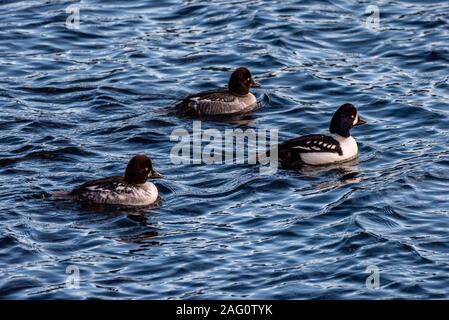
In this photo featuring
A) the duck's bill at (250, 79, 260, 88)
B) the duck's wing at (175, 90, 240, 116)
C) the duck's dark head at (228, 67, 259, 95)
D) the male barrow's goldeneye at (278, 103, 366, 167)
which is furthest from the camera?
the duck's bill at (250, 79, 260, 88)

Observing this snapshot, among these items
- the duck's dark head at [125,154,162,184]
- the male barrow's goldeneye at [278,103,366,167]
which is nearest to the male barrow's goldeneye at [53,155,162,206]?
the duck's dark head at [125,154,162,184]

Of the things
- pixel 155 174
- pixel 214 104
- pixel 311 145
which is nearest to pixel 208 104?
pixel 214 104

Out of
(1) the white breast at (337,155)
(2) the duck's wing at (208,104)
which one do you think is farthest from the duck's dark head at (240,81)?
(1) the white breast at (337,155)

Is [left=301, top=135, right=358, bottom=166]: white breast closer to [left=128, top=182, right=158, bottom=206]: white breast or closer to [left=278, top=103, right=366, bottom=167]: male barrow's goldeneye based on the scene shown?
[left=278, top=103, right=366, bottom=167]: male barrow's goldeneye

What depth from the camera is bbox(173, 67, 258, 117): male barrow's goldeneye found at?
2358cm

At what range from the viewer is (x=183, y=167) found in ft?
69.0

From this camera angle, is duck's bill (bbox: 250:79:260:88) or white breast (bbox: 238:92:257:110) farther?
duck's bill (bbox: 250:79:260:88)

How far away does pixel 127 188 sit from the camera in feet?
63.9

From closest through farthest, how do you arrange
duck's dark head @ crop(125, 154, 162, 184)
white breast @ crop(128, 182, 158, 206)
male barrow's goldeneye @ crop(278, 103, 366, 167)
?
white breast @ crop(128, 182, 158, 206) < duck's dark head @ crop(125, 154, 162, 184) < male barrow's goldeneye @ crop(278, 103, 366, 167)

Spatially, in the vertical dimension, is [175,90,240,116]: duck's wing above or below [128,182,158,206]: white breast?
above

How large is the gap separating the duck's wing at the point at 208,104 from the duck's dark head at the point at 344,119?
8.58 feet

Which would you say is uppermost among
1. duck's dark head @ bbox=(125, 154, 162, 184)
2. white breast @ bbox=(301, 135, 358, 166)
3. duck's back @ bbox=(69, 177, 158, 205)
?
duck's dark head @ bbox=(125, 154, 162, 184)

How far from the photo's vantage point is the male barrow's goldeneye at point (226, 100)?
928 inches
